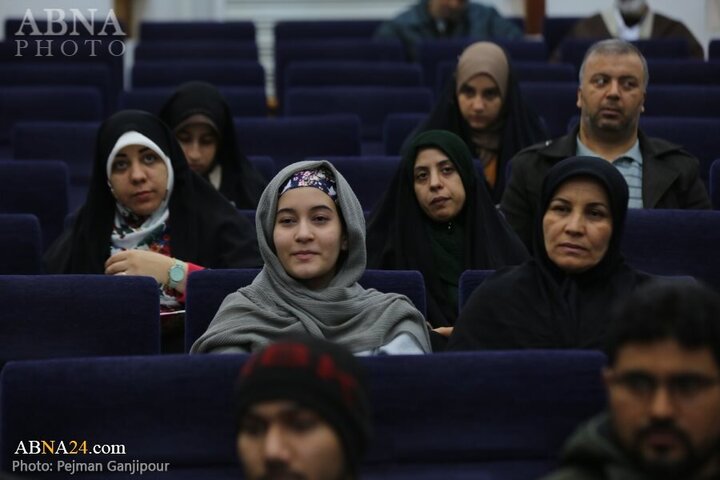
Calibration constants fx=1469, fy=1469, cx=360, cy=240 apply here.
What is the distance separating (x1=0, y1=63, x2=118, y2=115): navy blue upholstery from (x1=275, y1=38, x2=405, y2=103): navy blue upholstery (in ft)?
3.12

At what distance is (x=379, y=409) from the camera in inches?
102

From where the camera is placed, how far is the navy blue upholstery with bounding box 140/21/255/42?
Answer: 27.6ft

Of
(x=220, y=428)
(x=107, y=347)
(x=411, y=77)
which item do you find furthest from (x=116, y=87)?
(x=220, y=428)

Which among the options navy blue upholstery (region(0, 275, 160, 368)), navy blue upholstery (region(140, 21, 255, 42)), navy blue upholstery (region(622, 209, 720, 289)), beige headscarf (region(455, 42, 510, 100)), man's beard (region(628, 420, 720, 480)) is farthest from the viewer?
navy blue upholstery (region(140, 21, 255, 42))

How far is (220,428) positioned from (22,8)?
272 inches

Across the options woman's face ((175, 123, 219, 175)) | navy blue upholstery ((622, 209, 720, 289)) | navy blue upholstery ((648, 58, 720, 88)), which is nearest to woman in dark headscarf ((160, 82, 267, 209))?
woman's face ((175, 123, 219, 175))

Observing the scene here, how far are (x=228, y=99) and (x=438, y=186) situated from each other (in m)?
2.41

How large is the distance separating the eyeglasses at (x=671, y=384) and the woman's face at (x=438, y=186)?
224 cm

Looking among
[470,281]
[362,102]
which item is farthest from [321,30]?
[470,281]

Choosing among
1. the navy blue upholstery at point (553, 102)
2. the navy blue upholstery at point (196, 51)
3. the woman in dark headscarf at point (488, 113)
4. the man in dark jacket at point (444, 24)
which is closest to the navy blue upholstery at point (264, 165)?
the woman in dark headscarf at point (488, 113)

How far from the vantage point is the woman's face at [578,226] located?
129 inches

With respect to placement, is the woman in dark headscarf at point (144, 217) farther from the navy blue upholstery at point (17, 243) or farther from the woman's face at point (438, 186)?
the woman's face at point (438, 186)

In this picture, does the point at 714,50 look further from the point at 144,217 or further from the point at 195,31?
the point at 144,217

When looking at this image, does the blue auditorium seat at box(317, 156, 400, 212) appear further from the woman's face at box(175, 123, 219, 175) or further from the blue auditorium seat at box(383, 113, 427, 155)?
the blue auditorium seat at box(383, 113, 427, 155)
